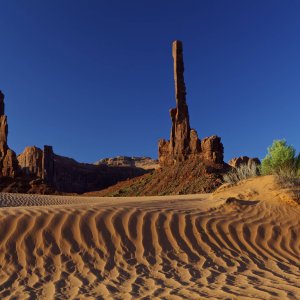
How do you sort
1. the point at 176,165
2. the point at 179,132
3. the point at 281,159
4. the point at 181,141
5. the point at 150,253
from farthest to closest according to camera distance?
the point at 179,132 → the point at 181,141 → the point at 176,165 → the point at 281,159 → the point at 150,253

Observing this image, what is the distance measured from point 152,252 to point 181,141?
35.8 metres

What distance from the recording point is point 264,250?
24.9 ft

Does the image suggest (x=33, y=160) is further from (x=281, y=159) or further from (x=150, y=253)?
(x=150, y=253)

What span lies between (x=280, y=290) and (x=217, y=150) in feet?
108

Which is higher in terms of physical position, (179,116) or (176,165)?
(179,116)

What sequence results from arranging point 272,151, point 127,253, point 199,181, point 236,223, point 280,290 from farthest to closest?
1. point 199,181
2. point 272,151
3. point 236,223
4. point 127,253
5. point 280,290

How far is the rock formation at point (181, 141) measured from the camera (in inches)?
1487

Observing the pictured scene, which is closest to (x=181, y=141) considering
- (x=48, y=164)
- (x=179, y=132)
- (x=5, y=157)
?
(x=179, y=132)

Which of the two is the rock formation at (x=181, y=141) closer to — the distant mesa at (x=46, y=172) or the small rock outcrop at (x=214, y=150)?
the small rock outcrop at (x=214, y=150)

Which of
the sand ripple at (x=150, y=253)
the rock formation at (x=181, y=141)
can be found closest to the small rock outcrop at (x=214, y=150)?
the rock formation at (x=181, y=141)

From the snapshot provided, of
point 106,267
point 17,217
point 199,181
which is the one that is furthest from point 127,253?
point 199,181

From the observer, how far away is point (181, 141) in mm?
42438

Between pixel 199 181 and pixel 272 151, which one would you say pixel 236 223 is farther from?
pixel 199 181

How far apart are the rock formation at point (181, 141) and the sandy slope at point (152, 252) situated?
28.2 m
